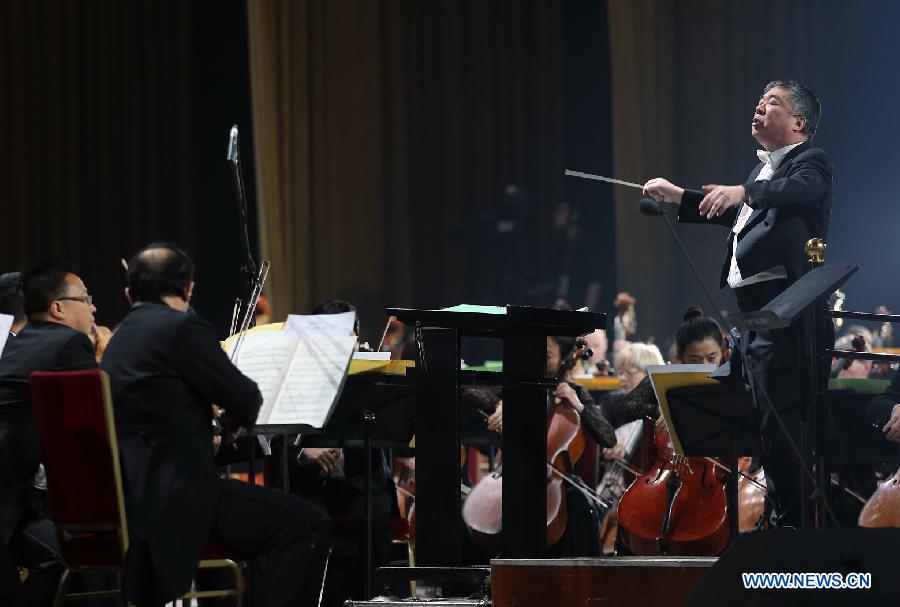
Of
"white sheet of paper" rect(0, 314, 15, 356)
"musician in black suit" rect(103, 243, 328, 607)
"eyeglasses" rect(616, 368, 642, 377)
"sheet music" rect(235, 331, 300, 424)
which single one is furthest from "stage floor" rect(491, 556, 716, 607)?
"eyeglasses" rect(616, 368, 642, 377)

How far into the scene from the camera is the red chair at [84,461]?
282 centimetres

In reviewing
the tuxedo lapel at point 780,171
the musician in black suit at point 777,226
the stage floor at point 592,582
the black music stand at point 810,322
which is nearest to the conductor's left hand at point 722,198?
the musician in black suit at point 777,226

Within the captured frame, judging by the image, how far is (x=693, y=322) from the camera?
4.60 metres

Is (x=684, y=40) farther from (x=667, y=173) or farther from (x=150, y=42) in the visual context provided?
(x=150, y=42)

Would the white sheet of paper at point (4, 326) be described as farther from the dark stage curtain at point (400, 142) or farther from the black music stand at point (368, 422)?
the dark stage curtain at point (400, 142)

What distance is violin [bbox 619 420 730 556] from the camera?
4.12 m

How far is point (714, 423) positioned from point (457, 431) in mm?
1150

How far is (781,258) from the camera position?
360 centimetres

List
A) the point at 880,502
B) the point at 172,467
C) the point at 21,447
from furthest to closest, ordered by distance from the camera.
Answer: the point at 880,502 < the point at 21,447 < the point at 172,467

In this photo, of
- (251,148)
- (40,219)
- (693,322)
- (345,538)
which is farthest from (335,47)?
(345,538)

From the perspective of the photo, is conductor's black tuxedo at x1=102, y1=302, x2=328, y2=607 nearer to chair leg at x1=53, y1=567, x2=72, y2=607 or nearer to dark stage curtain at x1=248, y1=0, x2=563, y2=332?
chair leg at x1=53, y1=567, x2=72, y2=607

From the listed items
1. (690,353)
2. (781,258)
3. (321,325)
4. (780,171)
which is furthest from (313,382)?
(690,353)

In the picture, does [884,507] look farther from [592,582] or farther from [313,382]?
[313,382]

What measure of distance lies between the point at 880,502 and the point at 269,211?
5.37 m
